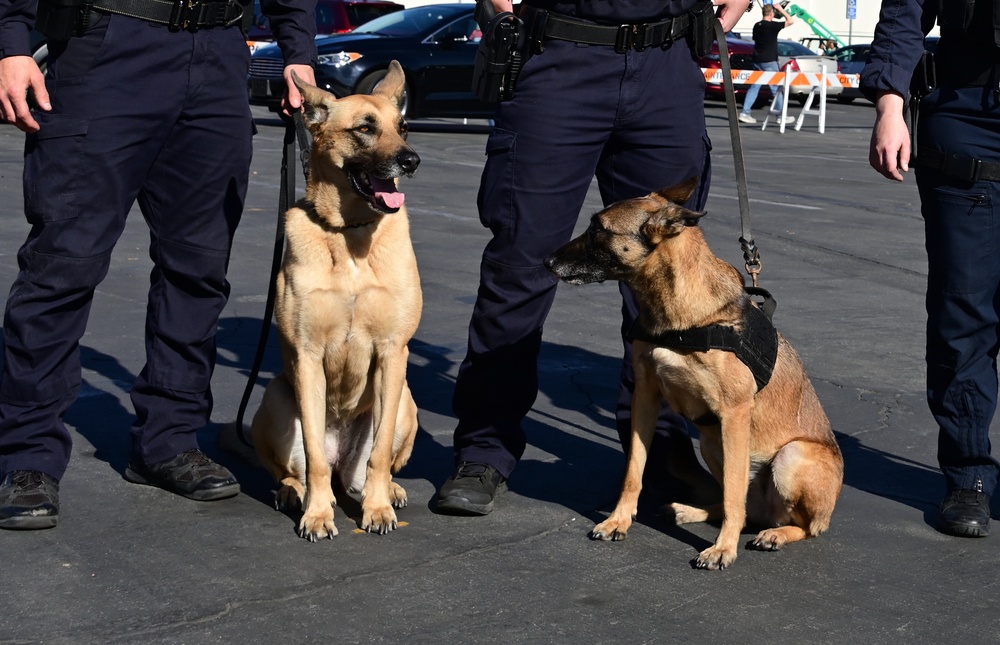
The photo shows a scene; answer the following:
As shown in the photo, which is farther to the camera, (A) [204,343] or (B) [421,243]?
(B) [421,243]

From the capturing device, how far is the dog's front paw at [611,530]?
3798 millimetres

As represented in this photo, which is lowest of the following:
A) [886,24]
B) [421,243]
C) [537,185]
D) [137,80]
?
[421,243]

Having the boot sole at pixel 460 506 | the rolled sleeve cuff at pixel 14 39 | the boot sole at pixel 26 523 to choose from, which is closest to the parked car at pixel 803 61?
the boot sole at pixel 460 506

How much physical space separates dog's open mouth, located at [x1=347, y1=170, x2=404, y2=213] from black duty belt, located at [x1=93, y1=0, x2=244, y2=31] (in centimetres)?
65

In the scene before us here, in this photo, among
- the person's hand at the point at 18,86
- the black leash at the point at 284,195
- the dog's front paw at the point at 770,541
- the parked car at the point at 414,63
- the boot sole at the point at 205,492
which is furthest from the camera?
the parked car at the point at 414,63

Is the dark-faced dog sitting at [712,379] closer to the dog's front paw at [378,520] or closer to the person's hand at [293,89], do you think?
the dog's front paw at [378,520]

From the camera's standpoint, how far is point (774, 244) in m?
9.28

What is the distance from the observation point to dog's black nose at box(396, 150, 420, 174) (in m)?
3.93

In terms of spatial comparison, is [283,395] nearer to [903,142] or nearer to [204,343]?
[204,343]

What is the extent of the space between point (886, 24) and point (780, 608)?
1886mm

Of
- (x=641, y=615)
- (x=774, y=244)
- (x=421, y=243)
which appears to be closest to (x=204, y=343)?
(x=641, y=615)

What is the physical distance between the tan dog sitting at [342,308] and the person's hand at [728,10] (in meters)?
1.26

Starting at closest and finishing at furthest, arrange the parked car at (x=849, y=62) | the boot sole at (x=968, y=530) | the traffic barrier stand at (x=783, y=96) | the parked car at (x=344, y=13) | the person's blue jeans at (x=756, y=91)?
the boot sole at (x=968, y=530), the traffic barrier stand at (x=783, y=96), the parked car at (x=344, y=13), the person's blue jeans at (x=756, y=91), the parked car at (x=849, y=62)

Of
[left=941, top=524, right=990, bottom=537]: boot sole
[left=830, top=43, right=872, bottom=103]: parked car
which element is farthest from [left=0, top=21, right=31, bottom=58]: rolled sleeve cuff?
[left=830, top=43, right=872, bottom=103]: parked car
